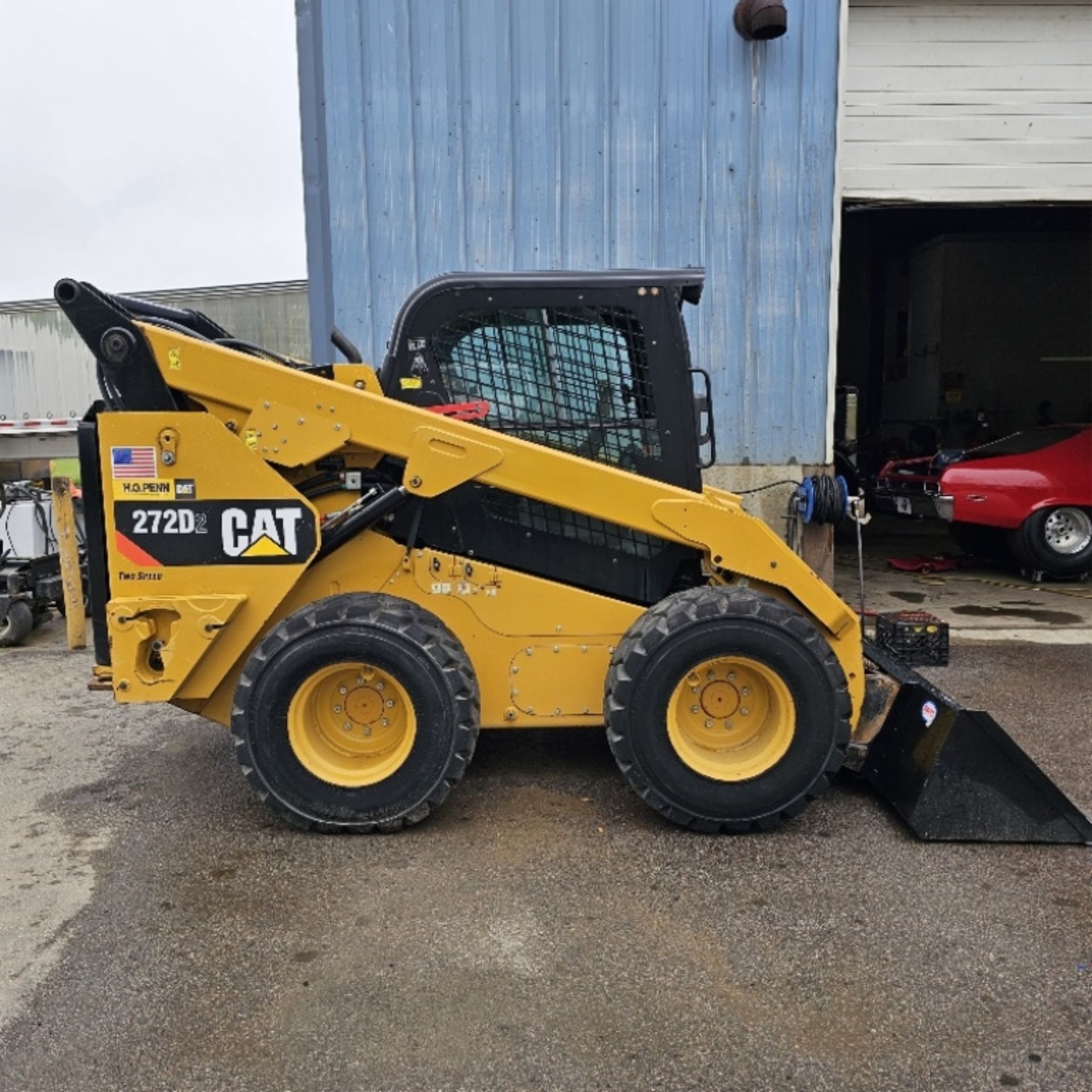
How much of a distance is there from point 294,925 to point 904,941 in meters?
1.99

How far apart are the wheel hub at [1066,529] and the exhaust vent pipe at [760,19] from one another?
530cm

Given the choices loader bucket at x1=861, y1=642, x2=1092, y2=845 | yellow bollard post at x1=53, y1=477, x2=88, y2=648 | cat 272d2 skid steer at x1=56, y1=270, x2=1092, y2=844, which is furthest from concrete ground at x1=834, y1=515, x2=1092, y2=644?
yellow bollard post at x1=53, y1=477, x2=88, y2=648

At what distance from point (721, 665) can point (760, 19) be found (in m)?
5.81

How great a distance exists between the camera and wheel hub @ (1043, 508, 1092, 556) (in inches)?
376

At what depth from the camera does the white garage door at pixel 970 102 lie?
8.15m

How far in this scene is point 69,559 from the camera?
666 cm

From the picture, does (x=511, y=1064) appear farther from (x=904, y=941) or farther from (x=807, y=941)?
(x=904, y=941)

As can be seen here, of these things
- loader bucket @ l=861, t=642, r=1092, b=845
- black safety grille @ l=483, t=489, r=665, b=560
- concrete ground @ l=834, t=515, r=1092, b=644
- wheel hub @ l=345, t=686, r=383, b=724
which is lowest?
concrete ground @ l=834, t=515, r=1092, b=644

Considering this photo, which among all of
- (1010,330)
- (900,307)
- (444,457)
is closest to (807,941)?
(444,457)

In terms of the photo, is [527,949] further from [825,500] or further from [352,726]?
[825,500]

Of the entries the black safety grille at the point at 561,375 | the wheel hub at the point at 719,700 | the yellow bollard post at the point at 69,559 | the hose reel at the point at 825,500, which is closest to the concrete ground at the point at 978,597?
the hose reel at the point at 825,500

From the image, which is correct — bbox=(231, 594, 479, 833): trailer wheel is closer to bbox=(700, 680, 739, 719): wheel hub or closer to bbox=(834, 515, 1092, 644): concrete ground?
bbox=(700, 680, 739, 719): wheel hub

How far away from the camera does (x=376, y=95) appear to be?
779 centimetres

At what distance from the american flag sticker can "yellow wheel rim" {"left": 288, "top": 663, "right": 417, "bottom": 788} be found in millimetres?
1057
